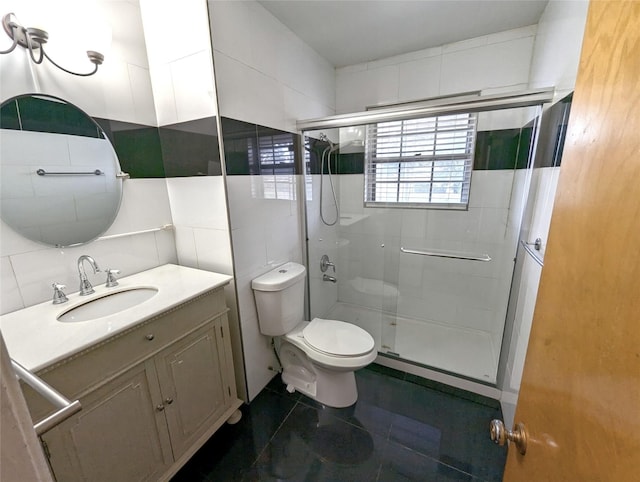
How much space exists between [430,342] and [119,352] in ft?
6.89

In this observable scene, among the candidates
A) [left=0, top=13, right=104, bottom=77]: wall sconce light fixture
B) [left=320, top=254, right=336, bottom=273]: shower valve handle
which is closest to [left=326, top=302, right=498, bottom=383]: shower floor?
[left=320, top=254, right=336, bottom=273]: shower valve handle

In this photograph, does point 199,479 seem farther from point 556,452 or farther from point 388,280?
point 388,280

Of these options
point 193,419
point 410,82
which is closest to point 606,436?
point 193,419

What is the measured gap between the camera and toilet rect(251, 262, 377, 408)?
5.18ft

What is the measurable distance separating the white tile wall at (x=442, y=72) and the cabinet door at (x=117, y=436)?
249cm

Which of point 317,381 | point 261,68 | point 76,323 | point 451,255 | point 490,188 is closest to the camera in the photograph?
point 76,323

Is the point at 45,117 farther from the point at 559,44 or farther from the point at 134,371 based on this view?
the point at 559,44

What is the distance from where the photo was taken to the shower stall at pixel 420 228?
1967 millimetres

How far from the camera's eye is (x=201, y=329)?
1.32 meters

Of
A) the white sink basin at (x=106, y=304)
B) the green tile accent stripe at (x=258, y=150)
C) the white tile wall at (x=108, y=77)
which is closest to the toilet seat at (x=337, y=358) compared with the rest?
the white sink basin at (x=106, y=304)

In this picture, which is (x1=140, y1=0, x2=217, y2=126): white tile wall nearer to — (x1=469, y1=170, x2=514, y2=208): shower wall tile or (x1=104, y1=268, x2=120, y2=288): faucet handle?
(x1=104, y1=268, x2=120, y2=288): faucet handle

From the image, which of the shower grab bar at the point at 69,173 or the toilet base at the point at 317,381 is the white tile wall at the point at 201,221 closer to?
the shower grab bar at the point at 69,173

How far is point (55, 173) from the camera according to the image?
121 centimetres

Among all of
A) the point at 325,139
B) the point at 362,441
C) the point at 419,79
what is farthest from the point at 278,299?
the point at 419,79
